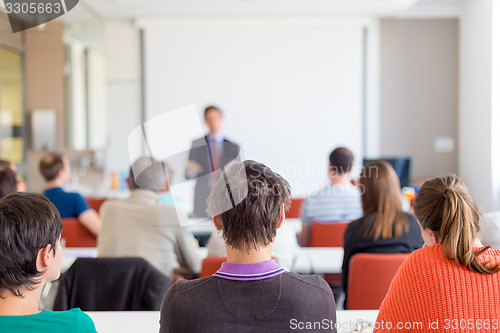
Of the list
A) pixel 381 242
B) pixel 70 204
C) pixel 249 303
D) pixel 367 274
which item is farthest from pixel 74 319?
pixel 70 204

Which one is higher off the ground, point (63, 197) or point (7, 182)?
point (7, 182)

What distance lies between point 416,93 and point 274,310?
596 centimetres

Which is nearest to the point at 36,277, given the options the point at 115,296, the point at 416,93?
the point at 115,296

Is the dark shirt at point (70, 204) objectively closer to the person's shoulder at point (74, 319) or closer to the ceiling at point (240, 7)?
the person's shoulder at point (74, 319)

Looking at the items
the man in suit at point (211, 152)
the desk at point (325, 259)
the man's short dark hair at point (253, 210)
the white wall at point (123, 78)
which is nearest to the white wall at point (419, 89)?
the man in suit at point (211, 152)

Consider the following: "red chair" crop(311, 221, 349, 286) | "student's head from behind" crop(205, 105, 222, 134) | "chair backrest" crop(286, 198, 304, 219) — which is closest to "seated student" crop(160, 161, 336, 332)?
"red chair" crop(311, 221, 349, 286)

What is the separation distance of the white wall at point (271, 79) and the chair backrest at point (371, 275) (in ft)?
14.3

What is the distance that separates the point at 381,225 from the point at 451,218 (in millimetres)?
955

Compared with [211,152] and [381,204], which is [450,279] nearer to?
[381,204]

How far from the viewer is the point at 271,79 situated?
659 cm

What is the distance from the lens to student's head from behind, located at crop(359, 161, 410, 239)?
7.97ft

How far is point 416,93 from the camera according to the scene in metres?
6.64

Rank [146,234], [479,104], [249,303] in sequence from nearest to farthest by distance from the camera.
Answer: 1. [249,303]
2. [146,234]
3. [479,104]

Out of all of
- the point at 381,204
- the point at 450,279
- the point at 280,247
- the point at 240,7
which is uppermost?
the point at 240,7
